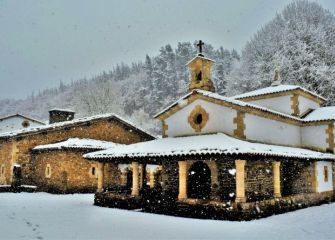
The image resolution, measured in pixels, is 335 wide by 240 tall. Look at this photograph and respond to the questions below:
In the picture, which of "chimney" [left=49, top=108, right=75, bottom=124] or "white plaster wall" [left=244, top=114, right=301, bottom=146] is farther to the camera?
"chimney" [left=49, top=108, right=75, bottom=124]

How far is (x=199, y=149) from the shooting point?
13219mm

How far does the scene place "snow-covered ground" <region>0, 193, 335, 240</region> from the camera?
9.90 metres

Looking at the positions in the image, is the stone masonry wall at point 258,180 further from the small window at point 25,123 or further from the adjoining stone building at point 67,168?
the small window at point 25,123

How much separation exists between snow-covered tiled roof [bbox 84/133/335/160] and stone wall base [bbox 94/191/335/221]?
1.97 meters

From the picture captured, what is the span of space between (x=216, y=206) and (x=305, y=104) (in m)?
12.0

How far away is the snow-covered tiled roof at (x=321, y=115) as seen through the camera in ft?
64.6

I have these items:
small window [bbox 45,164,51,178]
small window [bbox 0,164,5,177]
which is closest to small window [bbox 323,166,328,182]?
small window [bbox 45,164,51,178]

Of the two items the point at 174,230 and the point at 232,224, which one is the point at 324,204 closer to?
the point at 232,224

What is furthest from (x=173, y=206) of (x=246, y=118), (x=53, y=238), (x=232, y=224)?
(x=53, y=238)

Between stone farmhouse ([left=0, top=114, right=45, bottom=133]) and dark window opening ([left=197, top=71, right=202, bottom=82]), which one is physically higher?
stone farmhouse ([left=0, top=114, right=45, bottom=133])

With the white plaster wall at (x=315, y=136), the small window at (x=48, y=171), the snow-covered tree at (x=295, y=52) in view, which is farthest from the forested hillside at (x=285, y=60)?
the small window at (x=48, y=171)

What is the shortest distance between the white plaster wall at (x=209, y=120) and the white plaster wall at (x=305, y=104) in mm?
8169

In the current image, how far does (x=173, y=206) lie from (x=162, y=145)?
9.20 feet

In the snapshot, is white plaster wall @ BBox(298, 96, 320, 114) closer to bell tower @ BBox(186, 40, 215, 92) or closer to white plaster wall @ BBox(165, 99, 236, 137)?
bell tower @ BBox(186, 40, 215, 92)
